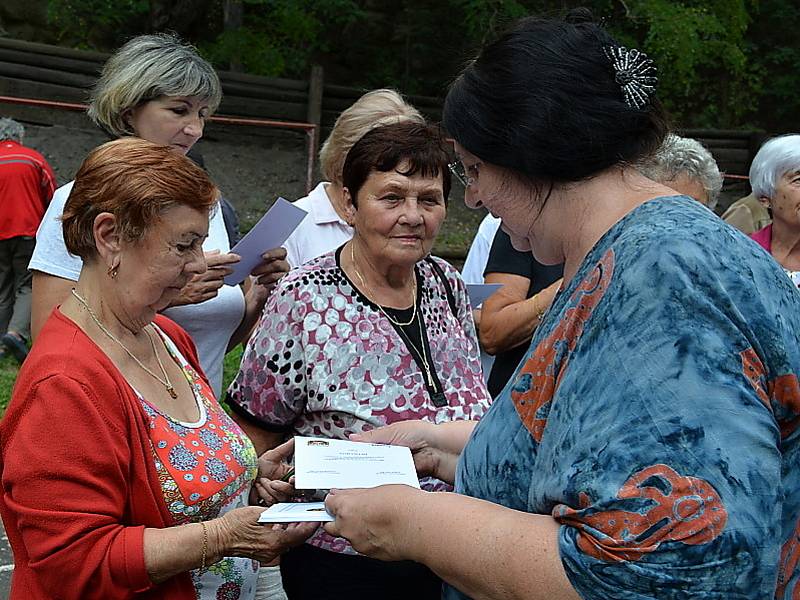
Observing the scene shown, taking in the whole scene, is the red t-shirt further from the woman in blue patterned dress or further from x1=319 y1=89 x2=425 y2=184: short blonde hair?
the woman in blue patterned dress

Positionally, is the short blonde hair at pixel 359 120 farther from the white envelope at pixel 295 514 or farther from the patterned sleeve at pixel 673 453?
the patterned sleeve at pixel 673 453

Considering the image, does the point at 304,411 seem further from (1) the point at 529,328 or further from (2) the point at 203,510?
(1) the point at 529,328

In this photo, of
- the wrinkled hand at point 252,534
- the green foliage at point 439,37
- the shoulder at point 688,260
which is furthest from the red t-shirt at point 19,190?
the shoulder at point 688,260

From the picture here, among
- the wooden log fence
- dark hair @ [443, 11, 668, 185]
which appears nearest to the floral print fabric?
dark hair @ [443, 11, 668, 185]

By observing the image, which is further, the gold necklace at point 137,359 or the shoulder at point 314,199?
the shoulder at point 314,199

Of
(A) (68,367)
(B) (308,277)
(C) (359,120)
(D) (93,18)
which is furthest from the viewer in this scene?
(D) (93,18)

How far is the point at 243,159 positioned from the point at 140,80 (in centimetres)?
1092

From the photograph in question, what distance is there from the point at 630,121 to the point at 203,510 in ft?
4.29

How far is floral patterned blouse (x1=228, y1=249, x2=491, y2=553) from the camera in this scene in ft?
8.63

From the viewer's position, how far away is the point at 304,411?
107 inches

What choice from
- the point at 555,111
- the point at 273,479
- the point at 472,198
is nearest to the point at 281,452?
the point at 273,479

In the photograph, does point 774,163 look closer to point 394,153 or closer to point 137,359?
point 394,153

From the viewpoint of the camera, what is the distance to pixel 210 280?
2986mm

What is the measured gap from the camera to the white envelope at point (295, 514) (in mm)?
1839
